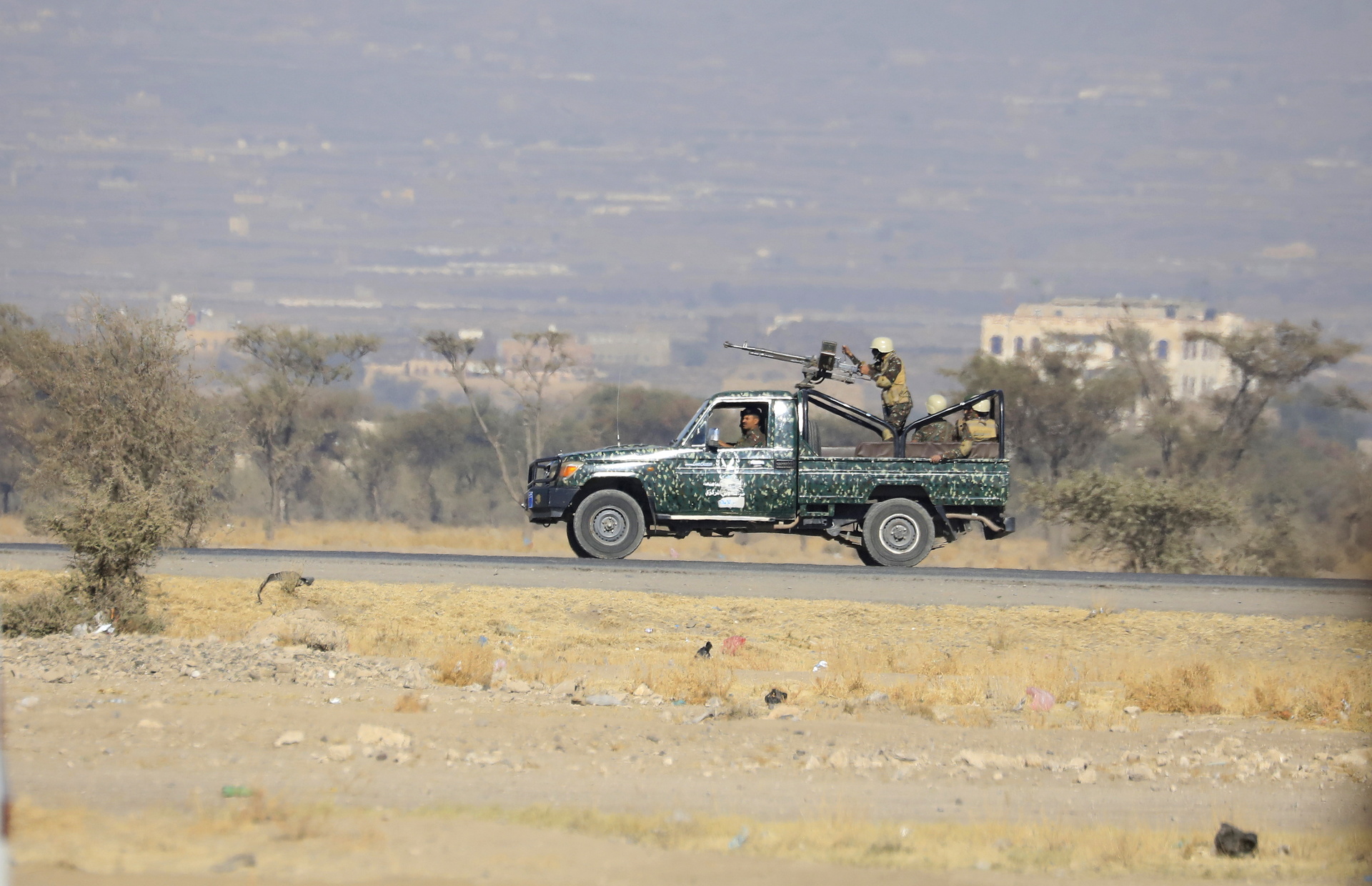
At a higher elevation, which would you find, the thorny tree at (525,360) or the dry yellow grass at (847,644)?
the thorny tree at (525,360)

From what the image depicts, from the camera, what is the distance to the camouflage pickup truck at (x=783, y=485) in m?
18.4

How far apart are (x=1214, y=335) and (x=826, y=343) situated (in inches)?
1273

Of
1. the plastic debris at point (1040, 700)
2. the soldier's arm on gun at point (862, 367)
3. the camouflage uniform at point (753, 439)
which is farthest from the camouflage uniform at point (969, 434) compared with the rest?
the plastic debris at point (1040, 700)

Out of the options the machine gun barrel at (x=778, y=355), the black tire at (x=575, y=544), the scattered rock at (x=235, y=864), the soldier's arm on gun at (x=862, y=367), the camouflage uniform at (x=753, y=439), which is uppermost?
the machine gun barrel at (x=778, y=355)

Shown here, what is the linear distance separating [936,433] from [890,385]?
1.04 m

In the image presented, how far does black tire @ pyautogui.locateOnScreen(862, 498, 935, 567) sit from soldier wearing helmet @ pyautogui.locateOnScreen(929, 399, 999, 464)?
0.83 metres

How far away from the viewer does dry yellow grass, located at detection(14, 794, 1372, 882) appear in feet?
24.2

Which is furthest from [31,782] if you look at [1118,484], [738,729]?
[1118,484]

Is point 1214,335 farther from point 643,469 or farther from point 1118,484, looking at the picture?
point 643,469

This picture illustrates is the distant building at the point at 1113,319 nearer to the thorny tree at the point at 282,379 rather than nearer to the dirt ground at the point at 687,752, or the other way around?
the thorny tree at the point at 282,379

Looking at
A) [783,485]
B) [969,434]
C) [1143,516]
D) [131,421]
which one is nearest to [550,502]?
[783,485]

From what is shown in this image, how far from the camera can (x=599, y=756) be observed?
32.9 feet

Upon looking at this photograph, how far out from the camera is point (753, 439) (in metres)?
18.8

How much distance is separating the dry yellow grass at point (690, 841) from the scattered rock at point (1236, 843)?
0.27ft
